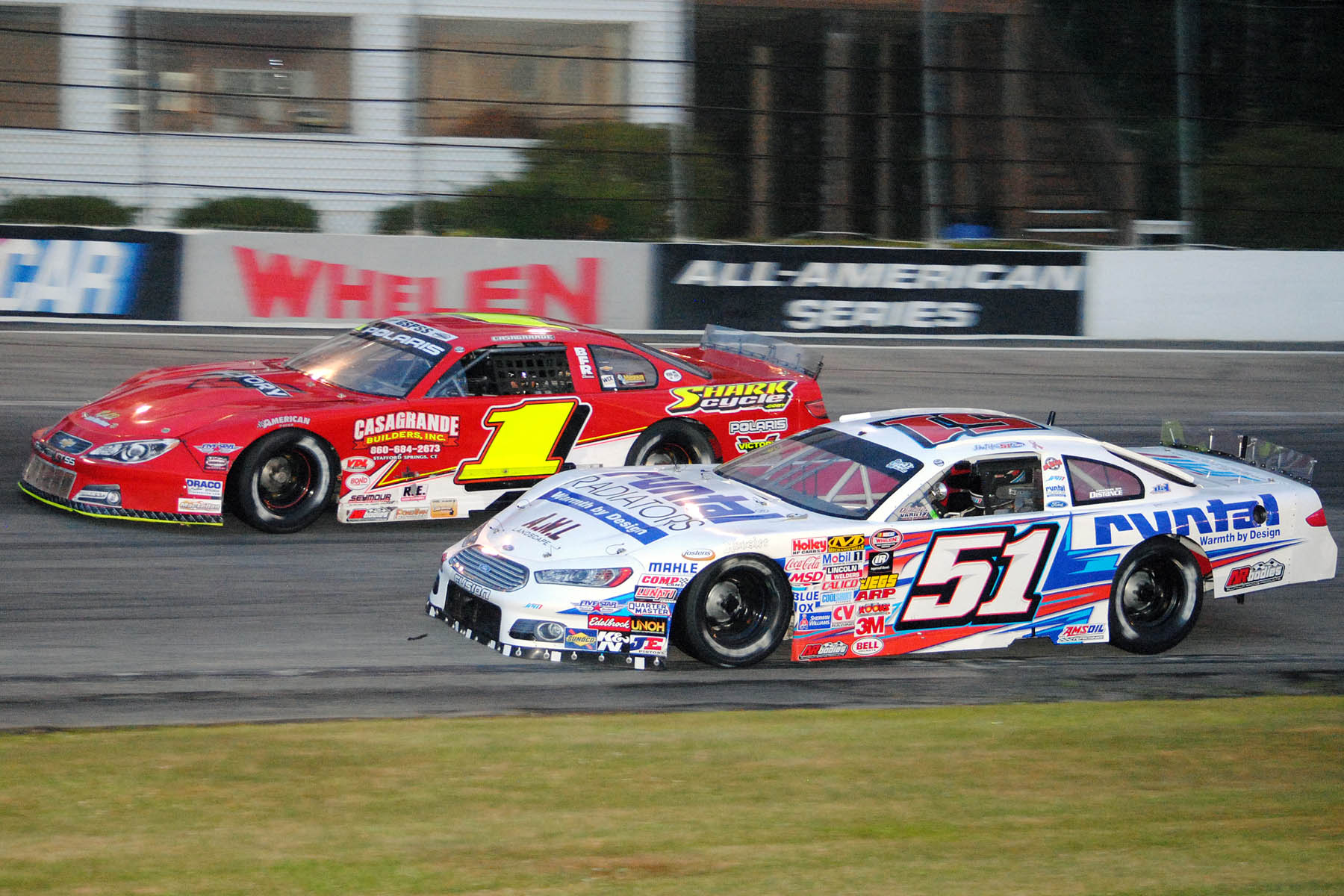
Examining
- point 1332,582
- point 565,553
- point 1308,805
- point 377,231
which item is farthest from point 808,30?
point 1308,805

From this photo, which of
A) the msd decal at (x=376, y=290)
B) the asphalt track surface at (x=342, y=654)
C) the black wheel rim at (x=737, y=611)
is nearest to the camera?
the asphalt track surface at (x=342, y=654)

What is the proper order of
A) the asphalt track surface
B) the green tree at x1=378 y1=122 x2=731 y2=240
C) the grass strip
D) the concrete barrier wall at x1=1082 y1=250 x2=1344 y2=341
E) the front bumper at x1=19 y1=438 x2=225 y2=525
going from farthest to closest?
the concrete barrier wall at x1=1082 y1=250 x2=1344 y2=341 < the green tree at x1=378 y1=122 x2=731 y2=240 < the front bumper at x1=19 y1=438 x2=225 y2=525 < the asphalt track surface < the grass strip

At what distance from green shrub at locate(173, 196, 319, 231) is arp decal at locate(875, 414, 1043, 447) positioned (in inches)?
420

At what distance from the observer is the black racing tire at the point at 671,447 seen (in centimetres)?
1020

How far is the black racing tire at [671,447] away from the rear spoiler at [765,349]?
1.12 metres

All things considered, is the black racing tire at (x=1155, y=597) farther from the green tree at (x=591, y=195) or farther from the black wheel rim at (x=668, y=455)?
the green tree at (x=591, y=195)

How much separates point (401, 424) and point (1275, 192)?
1562 cm

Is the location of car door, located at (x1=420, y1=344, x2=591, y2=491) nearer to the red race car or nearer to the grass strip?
the red race car

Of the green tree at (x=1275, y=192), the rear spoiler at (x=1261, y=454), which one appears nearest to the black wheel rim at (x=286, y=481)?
the rear spoiler at (x=1261, y=454)

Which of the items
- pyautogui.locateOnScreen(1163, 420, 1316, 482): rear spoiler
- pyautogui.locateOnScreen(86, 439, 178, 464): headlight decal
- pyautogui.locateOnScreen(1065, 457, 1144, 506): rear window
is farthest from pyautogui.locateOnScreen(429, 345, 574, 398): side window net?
pyautogui.locateOnScreen(1163, 420, 1316, 482): rear spoiler

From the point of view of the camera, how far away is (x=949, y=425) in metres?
8.09

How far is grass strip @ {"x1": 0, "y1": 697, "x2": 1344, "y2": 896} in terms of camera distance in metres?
4.52

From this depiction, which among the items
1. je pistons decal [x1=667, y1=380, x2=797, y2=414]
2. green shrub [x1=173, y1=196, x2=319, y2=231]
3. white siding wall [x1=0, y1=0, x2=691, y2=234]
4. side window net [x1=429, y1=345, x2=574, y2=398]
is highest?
white siding wall [x1=0, y1=0, x2=691, y2=234]

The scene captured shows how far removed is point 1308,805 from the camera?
5574 mm
